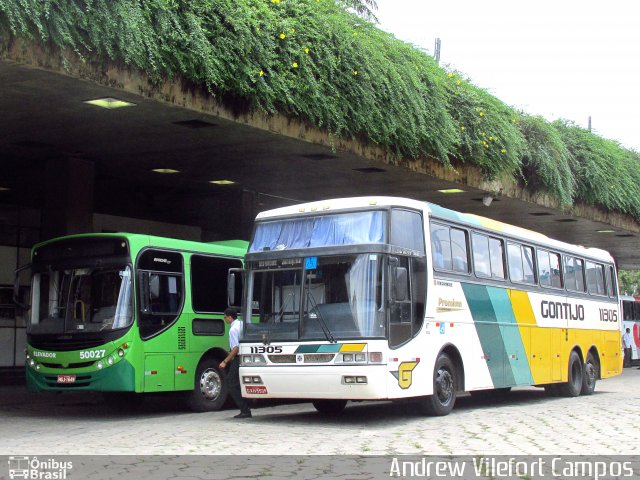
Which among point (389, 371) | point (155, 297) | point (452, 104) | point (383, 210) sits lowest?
point (389, 371)

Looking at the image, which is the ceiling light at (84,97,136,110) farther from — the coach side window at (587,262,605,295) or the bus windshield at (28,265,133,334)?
the coach side window at (587,262,605,295)

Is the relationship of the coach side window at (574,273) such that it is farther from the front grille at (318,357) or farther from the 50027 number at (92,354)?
the 50027 number at (92,354)

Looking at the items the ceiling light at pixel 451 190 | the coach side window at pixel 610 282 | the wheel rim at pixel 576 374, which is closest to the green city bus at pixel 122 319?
the wheel rim at pixel 576 374

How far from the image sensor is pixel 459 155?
21.0 m

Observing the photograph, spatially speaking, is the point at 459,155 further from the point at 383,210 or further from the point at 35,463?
the point at 35,463

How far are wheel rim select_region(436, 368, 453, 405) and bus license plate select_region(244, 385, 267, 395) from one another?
265cm

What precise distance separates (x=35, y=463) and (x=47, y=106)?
7508mm

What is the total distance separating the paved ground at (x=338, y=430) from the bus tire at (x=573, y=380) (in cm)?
85

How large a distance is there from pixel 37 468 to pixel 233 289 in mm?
6384

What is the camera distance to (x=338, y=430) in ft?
40.4

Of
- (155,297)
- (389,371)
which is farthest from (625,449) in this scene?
(155,297)

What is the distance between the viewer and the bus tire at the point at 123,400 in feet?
56.1

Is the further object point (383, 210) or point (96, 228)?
point (96, 228)

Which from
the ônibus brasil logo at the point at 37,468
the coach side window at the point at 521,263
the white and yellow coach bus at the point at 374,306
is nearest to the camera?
the ônibus brasil logo at the point at 37,468
